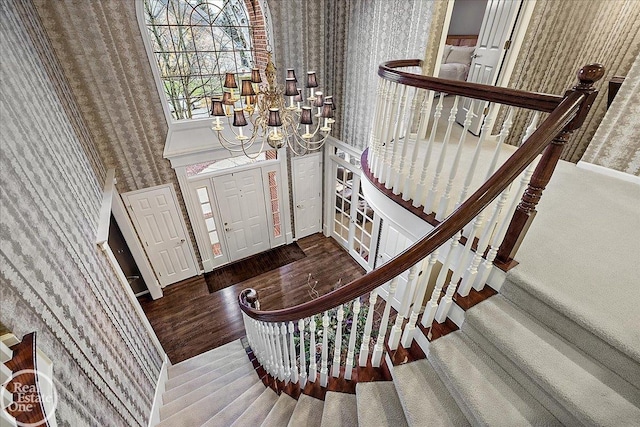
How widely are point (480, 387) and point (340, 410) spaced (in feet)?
2.51

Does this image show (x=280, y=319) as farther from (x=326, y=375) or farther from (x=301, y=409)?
(x=301, y=409)

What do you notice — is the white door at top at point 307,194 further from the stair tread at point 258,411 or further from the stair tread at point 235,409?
the stair tread at point 258,411

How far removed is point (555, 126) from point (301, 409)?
6.79 feet

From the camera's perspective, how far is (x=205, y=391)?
104 inches

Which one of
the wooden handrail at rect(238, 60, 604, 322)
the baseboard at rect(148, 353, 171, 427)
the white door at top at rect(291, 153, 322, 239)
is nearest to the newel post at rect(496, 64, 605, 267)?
the wooden handrail at rect(238, 60, 604, 322)

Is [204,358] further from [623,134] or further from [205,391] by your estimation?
[623,134]

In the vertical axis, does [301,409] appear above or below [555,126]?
below

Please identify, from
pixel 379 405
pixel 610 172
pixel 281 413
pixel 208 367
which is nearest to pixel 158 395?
pixel 208 367

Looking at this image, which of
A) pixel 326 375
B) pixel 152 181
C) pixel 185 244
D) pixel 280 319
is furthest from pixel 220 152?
pixel 326 375

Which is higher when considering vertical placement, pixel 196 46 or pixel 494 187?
pixel 196 46

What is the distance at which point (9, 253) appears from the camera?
1.09 meters

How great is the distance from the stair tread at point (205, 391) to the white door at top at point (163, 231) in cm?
243

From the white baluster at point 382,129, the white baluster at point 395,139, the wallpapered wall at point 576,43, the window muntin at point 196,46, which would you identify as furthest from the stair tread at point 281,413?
the wallpapered wall at point 576,43

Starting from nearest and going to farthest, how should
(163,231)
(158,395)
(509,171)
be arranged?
(509,171) → (158,395) → (163,231)
